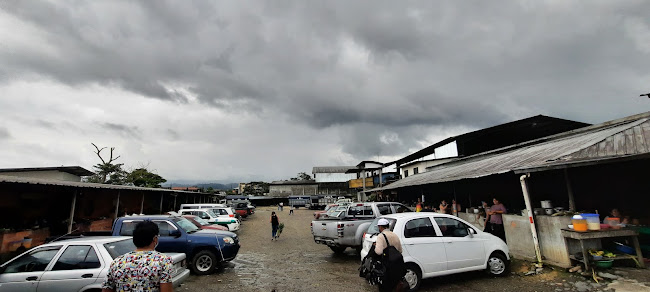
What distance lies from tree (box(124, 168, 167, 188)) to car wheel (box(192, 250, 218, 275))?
1602 inches

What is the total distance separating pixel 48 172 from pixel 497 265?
32543 millimetres

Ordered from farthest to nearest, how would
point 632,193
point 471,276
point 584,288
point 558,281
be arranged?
point 632,193 → point 471,276 → point 558,281 → point 584,288

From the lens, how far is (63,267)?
5383mm

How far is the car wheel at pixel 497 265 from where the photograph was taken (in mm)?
7352

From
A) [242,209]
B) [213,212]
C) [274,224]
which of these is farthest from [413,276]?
[242,209]

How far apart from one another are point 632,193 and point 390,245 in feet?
27.4

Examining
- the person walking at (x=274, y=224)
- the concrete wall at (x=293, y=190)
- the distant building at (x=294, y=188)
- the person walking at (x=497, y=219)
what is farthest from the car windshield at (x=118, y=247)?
the concrete wall at (x=293, y=190)

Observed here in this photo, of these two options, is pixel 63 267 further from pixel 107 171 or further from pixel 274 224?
pixel 107 171

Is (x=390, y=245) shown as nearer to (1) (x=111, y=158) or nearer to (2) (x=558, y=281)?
(2) (x=558, y=281)

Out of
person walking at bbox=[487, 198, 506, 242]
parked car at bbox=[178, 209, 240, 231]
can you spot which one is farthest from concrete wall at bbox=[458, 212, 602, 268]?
parked car at bbox=[178, 209, 240, 231]

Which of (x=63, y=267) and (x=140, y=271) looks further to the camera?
(x=63, y=267)

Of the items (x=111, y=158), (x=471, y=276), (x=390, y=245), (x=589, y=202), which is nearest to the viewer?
(x=390, y=245)

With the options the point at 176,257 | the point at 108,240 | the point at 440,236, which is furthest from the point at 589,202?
the point at 108,240

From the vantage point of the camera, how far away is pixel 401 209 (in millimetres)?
12273
